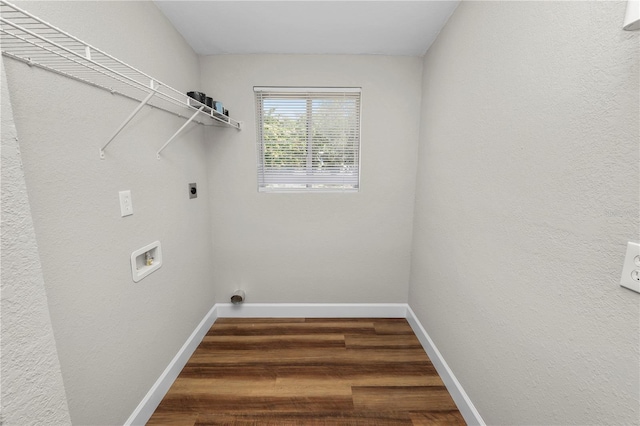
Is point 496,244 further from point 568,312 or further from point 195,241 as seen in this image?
point 195,241

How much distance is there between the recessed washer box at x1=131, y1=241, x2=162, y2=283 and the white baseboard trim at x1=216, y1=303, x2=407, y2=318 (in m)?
1.04

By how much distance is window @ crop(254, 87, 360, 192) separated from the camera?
1.99 m

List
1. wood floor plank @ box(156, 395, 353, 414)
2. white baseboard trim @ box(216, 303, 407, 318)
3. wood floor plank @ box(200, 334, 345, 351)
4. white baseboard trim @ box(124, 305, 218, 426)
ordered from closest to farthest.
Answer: white baseboard trim @ box(124, 305, 218, 426) → wood floor plank @ box(156, 395, 353, 414) → wood floor plank @ box(200, 334, 345, 351) → white baseboard trim @ box(216, 303, 407, 318)

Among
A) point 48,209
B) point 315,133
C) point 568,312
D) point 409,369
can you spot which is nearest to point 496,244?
point 568,312

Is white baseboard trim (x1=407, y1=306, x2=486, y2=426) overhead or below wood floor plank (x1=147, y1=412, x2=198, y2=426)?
overhead

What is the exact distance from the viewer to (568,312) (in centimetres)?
77

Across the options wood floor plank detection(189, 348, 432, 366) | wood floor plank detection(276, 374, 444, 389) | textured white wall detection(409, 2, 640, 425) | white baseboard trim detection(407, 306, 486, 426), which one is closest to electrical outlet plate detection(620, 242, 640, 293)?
textured white wall detection(409, 2, 640, 425)

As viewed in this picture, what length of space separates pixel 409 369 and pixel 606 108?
1745mm

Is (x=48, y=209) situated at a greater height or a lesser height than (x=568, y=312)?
greater

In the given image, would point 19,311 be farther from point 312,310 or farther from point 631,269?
point 312,310

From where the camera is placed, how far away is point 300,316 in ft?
7.41

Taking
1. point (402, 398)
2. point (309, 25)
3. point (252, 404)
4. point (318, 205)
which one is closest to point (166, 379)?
point (252, 404)

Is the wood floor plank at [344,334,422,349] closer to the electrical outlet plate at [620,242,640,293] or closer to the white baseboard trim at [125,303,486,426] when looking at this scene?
the white baseboard trim at [125,303,486,426]

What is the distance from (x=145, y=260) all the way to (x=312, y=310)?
1455mm
